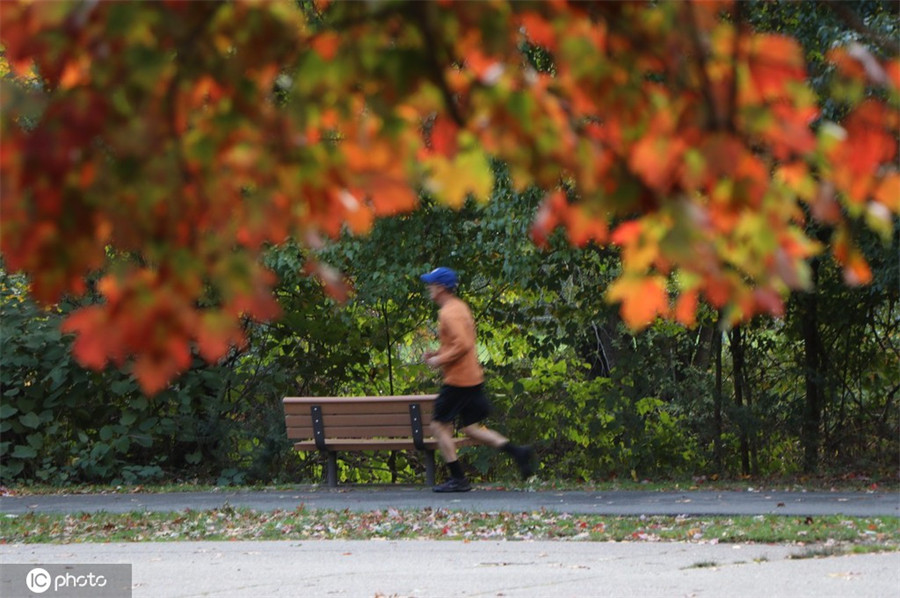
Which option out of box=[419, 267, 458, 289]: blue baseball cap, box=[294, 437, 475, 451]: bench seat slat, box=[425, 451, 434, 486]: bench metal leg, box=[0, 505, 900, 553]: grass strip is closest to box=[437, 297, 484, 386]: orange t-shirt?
box=[419, 267, 458, 289]: blue baseball cap

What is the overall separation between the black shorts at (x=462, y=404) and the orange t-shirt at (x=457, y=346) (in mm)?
78

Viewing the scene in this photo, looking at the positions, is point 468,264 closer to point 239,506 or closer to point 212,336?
point 239,506

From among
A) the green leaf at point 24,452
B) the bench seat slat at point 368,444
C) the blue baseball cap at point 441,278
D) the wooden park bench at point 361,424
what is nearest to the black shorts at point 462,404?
the blue baseball cap at point 441,278

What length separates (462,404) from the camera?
11688 millimetres

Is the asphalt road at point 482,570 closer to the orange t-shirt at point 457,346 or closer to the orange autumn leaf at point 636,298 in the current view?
the orange t-shirt at point 457,346

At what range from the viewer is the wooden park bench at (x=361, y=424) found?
13812 millimetres

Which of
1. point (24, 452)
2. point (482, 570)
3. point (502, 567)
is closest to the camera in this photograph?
point (482, 570)

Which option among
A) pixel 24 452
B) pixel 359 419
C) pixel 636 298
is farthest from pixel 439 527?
pixel 24 452

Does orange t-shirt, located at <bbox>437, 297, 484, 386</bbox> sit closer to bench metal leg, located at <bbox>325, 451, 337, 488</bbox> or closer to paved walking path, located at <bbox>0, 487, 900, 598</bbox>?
paved walking path, located at <bbox>0, 487, 900, 598</bbox>

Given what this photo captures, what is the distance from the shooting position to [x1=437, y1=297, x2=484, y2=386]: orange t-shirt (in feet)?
37.2

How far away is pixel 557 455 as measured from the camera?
16672mm

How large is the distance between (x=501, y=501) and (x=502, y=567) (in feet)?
12.5

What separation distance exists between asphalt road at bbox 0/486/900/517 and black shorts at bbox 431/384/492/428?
71cm

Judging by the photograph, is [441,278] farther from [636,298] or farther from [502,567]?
[636,298]
